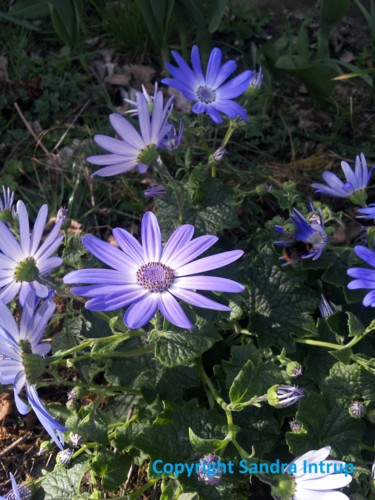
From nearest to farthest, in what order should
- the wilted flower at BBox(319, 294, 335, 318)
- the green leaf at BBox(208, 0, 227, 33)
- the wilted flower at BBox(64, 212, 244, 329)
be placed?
the wilted flower at BBox(64, 212, 244, 329) < the wilted flower at BBox(319, 294, 335, 318) < the green leaf at BBox(208, 0, 227, 33)

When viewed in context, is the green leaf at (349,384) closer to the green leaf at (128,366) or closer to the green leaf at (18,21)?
the green leaf at (128,366)

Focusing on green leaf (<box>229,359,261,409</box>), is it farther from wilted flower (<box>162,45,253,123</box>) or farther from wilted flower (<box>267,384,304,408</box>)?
wilted flower (<box>162,45,253,123</box>)

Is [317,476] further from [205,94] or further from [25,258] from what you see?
[205,94]

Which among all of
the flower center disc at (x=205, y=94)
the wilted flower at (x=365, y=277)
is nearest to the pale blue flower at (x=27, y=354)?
the wilted flower at (x=365, y=277)

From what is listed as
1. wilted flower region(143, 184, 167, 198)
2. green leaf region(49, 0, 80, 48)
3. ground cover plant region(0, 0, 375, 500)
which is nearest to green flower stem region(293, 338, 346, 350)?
ground cover plant region(0, 0, 375, 500)

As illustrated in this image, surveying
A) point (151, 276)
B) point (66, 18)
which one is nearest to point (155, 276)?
point (151, 276)
